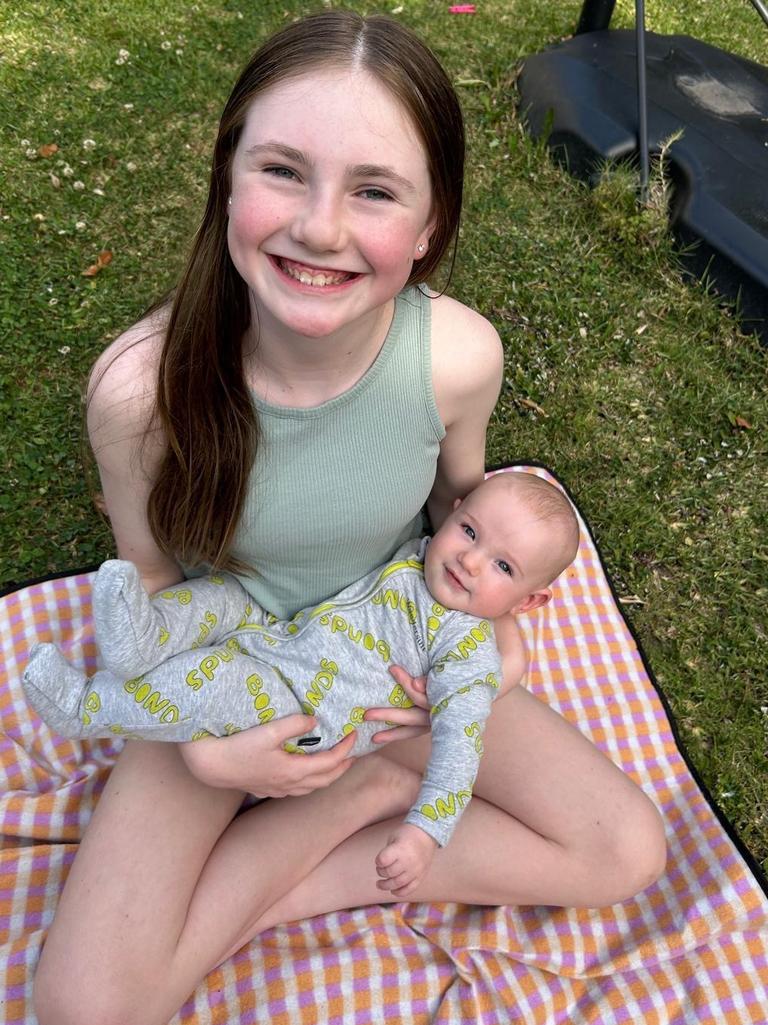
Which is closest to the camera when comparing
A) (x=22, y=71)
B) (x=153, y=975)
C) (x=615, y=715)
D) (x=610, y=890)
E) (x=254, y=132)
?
(x=254, y=132)

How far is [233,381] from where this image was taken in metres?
1.86

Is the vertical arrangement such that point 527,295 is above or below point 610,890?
above

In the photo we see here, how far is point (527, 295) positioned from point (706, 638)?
69.2 inches

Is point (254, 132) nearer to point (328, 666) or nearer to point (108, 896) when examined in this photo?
point (328, 666)

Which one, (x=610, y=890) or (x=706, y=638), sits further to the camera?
(x=706, y=638)

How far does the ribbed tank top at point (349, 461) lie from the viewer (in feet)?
6.30

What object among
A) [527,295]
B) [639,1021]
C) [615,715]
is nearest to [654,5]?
[527,295]

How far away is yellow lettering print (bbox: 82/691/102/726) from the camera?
1824mm

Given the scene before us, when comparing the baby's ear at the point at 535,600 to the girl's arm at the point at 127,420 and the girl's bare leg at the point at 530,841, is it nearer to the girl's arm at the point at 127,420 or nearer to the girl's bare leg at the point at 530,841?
the girl's bare leg at the point at 530,841

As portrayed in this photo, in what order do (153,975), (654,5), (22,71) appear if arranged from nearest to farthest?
(153,975) < (22,71) < (654,5)

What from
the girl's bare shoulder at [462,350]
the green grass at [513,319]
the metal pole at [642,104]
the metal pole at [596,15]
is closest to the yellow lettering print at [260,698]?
the girl's bare shoulder at [462,350]

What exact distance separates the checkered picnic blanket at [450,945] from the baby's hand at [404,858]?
21.1 inches

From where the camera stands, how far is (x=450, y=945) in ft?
7.11

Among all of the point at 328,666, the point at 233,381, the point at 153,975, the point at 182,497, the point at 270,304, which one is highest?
the point at 270,304
